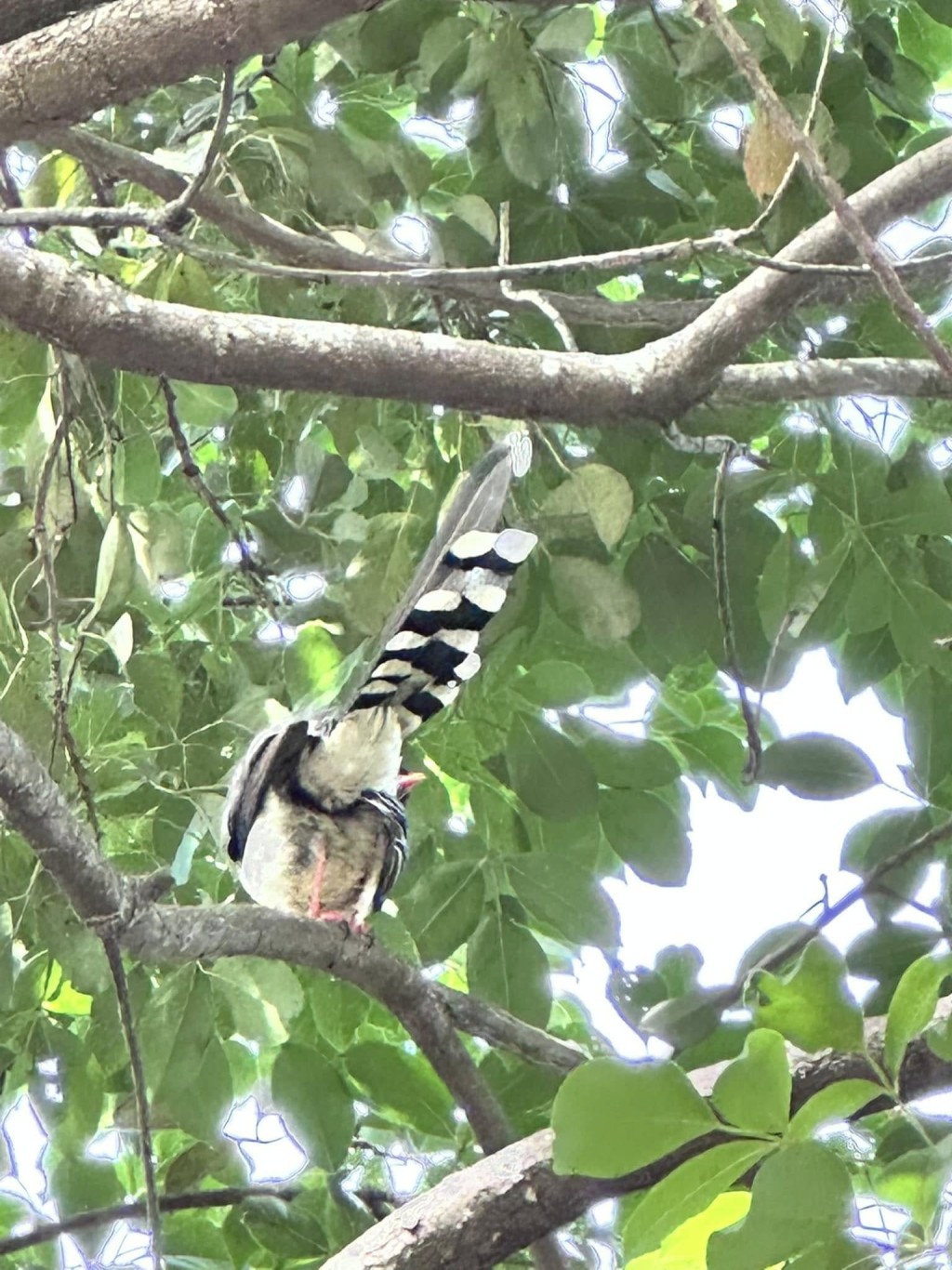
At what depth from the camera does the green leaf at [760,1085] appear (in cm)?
92

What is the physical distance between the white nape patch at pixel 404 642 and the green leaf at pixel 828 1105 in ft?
2.84

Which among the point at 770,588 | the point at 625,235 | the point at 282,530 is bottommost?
the point at 770,588

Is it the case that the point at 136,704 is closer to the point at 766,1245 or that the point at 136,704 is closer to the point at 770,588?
the point at 770,588

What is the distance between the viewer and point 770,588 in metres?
1.76

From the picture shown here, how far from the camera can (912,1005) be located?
97cm

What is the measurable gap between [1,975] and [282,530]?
2.40ft

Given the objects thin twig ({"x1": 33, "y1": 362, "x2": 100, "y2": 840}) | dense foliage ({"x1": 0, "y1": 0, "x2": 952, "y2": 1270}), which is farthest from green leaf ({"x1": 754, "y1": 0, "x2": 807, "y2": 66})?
thin twig ({"x1": 33, "y1": 362, "x2": 100, "y2": 840})

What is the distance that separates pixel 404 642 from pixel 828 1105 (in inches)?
35.5

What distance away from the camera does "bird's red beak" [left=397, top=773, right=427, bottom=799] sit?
202 centimetres

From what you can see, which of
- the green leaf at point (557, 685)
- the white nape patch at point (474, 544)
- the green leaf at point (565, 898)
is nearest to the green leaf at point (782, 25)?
the white nape patch at point (474, 544)

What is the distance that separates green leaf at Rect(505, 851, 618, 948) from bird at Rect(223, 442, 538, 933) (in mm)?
220

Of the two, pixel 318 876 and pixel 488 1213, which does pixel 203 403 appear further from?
pixel 488 1213

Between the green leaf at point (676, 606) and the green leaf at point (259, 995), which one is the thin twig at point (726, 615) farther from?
the green leaf at point (259, 995)

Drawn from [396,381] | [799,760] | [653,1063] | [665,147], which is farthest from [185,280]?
[653,1063]
